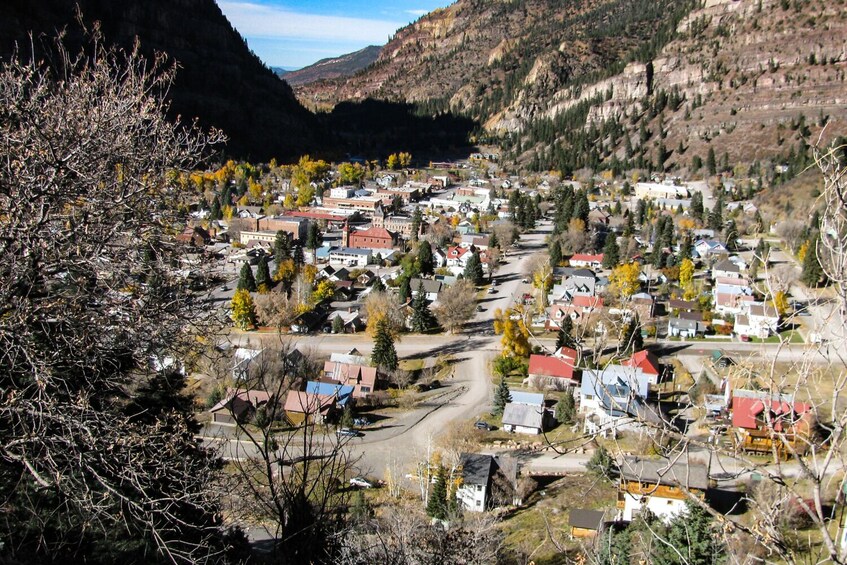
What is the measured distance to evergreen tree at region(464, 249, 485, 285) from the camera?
23594 millimetres

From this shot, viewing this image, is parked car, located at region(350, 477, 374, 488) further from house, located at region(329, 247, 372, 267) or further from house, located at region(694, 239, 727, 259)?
house, located at region(694, 239, 727, 259)

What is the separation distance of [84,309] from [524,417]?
40.1 ft

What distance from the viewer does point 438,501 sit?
962cm

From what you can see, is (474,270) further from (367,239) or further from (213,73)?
(213,73)

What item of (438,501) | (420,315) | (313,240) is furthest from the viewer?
(313,240)

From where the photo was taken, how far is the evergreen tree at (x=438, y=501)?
31.2ft

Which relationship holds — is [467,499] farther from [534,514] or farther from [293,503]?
[293,503]

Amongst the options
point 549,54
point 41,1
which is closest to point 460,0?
point 549,54

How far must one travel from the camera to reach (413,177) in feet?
170

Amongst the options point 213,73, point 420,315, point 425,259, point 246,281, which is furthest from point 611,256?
point 213,73

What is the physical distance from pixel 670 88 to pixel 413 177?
79.3 feet

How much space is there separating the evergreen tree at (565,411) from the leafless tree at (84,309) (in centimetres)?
1204

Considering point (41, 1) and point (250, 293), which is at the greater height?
point (41, 1)

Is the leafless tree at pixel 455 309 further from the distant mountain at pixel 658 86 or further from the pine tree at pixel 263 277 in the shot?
the distant mountain at pixel 658 86
